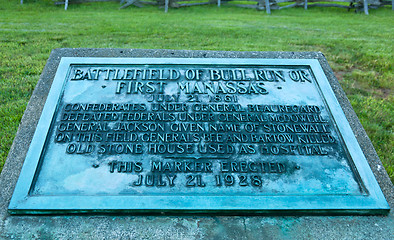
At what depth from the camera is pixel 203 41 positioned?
6.54 metres

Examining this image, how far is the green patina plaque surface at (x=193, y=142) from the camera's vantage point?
2451mm

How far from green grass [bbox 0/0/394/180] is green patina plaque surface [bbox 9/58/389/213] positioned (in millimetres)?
867

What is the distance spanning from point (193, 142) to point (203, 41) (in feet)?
13.5

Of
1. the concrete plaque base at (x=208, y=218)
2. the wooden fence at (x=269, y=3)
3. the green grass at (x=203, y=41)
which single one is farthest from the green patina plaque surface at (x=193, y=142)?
the wooden fence at (x=269, y=3)

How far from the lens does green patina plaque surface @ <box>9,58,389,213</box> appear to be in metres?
2.45

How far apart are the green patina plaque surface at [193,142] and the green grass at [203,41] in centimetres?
87

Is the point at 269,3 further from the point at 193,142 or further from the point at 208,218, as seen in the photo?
the point at 208,218

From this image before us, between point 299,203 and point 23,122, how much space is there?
8.19ft

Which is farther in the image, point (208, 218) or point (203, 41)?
point (203, 41)

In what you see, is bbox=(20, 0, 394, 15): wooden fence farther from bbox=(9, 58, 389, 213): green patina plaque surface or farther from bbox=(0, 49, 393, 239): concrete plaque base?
bbox=(0, 49, 393, 239): concrete plaque base

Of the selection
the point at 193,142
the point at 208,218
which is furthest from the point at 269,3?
the point at 208,218

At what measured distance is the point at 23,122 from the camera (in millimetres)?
3031

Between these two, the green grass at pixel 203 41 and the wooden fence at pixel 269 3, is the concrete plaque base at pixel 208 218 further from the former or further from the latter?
the wooden fence at pixel 269 3

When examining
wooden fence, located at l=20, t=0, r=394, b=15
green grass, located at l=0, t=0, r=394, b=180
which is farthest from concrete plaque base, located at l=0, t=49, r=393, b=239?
wooden fence, located at l=20, t=0, r=394, b=15
